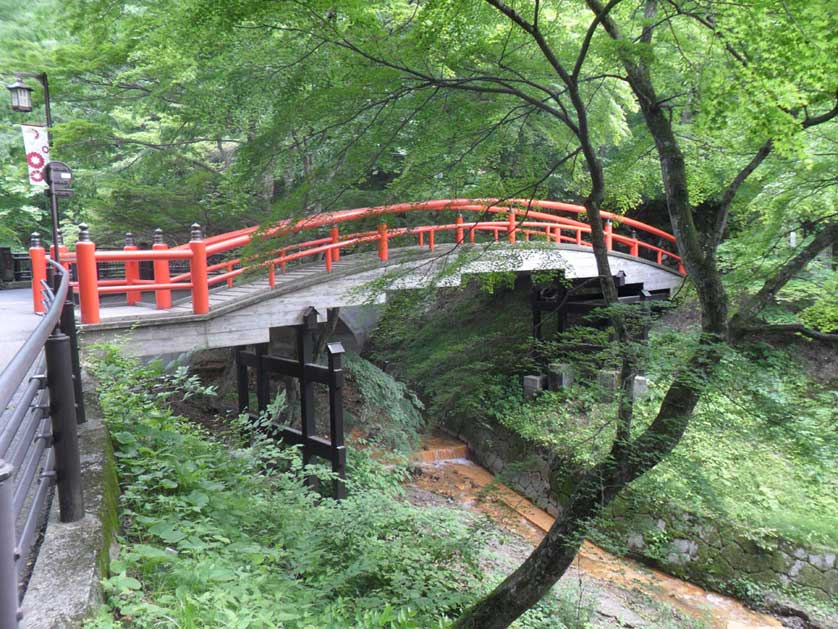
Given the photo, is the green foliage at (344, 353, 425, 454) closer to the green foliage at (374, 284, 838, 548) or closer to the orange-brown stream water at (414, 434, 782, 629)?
the green foliage at (374, 284, 838, 548)

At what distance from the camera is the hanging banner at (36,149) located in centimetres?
689

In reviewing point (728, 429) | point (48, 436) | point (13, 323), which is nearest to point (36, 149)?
point (13, 323)

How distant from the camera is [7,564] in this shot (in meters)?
1.12

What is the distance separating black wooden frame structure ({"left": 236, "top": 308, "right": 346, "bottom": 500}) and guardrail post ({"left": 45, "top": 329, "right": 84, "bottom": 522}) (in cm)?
428

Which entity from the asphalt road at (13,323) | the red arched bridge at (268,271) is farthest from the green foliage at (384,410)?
the asphalt road at (13,323)

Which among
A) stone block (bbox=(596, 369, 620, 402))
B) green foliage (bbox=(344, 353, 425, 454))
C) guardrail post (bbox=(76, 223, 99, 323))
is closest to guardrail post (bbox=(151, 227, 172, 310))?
guardrail post (bbox=(76, 223, 99, 323))

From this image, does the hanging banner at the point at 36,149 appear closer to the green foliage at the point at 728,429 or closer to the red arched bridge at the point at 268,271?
the red arched bridge at the point at 268,271

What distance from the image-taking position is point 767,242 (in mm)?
4652

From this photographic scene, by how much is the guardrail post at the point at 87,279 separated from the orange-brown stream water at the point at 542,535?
4.02 metres

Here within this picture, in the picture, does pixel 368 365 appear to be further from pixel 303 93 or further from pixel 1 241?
pixel 1 241

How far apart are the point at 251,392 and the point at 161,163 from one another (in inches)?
159

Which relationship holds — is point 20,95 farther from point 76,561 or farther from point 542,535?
point 542,535

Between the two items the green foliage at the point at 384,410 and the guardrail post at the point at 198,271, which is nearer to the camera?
the guardrail post at the point at 198,271

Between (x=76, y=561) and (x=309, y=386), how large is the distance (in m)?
5.41
